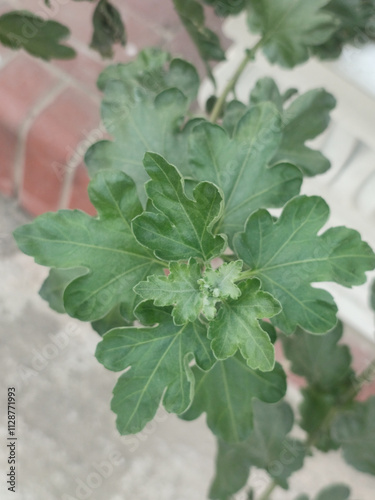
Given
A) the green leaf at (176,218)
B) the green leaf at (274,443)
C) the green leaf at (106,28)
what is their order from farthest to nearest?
the green leaf at (274,443) → the green leaf at (106,28) → the green leaf at (176,218)

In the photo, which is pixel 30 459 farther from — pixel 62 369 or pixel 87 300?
pixel 87 300

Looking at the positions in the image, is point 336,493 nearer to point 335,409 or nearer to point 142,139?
point 335,409

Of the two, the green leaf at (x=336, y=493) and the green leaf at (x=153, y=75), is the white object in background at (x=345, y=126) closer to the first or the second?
the green leaf at (x=153, y=75)

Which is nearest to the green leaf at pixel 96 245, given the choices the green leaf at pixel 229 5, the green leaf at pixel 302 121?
the green leaf at pixel 302 121

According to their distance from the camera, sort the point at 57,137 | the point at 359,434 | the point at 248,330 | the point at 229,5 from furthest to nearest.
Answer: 1. the point at 57,137
2. the point at 359,434
3. the point at 229,5
4. the point at 248,330

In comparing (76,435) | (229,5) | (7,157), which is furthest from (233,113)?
(76,435)

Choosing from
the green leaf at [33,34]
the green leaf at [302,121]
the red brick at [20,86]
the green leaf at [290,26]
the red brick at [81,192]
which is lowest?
the red brick at [81,192]

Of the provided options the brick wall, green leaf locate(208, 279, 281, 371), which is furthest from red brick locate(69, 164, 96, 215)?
green leaf locate(208, 279, 281, 371)
